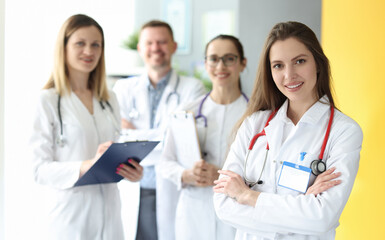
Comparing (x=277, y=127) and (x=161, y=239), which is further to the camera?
(x=161, y=239)

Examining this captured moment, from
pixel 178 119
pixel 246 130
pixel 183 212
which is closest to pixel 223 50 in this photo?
pixel 178 119

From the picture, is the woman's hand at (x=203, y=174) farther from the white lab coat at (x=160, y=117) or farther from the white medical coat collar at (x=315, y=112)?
the white medical coat collar at (x=315, y=112)

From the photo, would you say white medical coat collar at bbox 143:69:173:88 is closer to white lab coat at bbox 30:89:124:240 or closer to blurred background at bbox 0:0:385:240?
blurred background at bbox 0:0:385:240

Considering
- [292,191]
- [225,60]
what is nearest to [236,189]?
[292,191]

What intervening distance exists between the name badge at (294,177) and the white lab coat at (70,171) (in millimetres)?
1001

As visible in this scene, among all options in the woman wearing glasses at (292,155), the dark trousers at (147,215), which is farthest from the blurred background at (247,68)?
the dark trousers at (147,215)

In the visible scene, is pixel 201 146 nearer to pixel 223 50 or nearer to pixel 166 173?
pixel 166 173

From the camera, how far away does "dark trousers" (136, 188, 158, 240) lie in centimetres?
300

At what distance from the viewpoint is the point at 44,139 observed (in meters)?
1.99

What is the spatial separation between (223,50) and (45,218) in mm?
1319

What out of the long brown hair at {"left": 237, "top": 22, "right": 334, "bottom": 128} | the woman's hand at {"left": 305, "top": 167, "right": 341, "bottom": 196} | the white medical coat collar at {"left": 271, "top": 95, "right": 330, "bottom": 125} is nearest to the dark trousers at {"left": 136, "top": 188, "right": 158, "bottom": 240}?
the long brown hair at {"left": 237, "top": 22, "right": 334, "bottom": 128}

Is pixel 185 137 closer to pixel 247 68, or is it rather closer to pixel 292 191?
pixel 292 191

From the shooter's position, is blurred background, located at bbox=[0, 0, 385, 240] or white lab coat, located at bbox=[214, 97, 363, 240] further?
blurred background, located at bbox=[0, 0, 385, 240]

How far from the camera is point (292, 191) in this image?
5.01 feet
